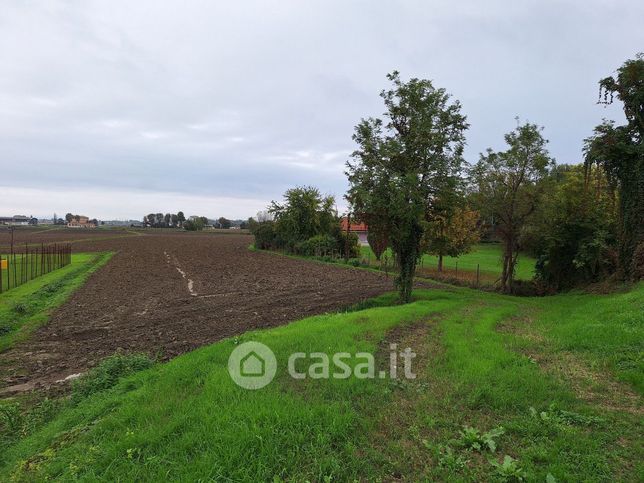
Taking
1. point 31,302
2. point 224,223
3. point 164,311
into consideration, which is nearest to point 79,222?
point 224,223

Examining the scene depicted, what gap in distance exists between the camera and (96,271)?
25.0 metres

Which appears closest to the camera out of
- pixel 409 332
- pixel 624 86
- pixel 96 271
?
pixel 409 332

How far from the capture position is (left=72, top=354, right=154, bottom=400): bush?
6.22 m

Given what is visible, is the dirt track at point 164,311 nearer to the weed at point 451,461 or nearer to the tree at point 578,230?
the weed at point 451,461

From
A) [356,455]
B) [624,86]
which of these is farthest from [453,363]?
[624,86]

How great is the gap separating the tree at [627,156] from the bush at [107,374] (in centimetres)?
1762

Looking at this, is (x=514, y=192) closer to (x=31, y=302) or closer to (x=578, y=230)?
(x=578, y=230)

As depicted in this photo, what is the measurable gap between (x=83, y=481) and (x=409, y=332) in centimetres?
648

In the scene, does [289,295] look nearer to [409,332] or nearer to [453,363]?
[409,332]

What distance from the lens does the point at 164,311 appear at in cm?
1347

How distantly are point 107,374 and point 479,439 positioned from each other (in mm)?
6150

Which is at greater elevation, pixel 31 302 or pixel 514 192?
pixel 514 192

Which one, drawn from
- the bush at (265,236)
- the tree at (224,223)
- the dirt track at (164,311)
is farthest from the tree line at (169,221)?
the dirt track at (164,311)

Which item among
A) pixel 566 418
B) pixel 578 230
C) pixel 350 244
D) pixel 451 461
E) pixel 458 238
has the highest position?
pixel 578 230
